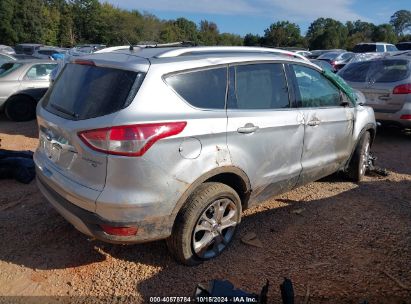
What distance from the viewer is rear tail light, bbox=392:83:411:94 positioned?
23.6ft

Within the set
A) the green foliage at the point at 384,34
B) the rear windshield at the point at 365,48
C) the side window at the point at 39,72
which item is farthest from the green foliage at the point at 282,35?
the side window at the point at 39,72

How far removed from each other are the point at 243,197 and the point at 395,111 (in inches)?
197

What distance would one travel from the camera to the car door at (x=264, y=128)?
3.29 meters

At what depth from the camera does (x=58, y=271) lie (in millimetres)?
3271

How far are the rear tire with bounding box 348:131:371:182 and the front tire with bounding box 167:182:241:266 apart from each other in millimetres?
2284

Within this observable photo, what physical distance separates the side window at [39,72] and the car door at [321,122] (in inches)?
288

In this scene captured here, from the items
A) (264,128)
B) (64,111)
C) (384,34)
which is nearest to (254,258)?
(264,128)

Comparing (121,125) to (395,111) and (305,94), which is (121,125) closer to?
(305,94)

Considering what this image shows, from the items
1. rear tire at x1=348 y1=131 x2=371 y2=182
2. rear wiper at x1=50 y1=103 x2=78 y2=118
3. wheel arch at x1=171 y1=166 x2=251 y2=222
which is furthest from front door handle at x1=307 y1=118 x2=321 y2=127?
rear wiper at x1=50 y1=103 x2=78 y2=118

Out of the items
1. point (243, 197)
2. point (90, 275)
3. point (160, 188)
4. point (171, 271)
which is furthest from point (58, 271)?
point (243, 197)

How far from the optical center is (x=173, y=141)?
9.21 ft

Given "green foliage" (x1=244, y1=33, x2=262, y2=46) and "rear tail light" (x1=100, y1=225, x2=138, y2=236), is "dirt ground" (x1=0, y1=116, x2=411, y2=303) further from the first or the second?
"green foliage" (x1=244, y1=33, x2=262, y2=46)

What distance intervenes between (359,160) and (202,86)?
2.86m

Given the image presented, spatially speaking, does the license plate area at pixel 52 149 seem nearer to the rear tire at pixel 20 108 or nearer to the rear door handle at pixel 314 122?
the rear door handle at pixel 314 122
